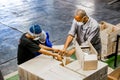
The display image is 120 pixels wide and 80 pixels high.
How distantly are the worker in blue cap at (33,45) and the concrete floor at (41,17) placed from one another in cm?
150

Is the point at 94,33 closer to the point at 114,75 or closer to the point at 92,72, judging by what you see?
the point at 114,75

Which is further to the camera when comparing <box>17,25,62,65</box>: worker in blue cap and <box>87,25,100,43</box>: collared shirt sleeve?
<box>87,25,100,43</box>: collared shirt sleeve

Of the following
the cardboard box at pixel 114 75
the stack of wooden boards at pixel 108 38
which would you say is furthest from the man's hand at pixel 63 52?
the stack of wooden boards at pixel 108 38

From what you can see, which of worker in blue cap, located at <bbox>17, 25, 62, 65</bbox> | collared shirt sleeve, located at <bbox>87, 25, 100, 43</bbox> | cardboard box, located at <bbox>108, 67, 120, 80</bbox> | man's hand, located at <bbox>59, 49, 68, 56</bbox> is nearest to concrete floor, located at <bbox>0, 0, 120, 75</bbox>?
worker in blue cap, located at <bbox>17, 25, 62, 65</bbox>

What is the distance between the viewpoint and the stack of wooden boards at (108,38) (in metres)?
6.27

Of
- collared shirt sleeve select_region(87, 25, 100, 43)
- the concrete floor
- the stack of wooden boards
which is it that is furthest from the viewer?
the concrete floor

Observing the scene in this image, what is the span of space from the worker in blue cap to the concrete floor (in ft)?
4.92

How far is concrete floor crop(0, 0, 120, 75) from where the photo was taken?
24.6ft

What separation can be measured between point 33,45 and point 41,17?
474cm

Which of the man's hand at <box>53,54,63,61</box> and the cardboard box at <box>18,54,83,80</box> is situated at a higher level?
the man's hand at <box>53,54,63,61</box>

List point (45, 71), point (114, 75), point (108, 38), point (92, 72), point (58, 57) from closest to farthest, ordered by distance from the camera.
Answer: point (92, 72) → point (45, 71) → point (58, 57) → point (114, 75) → point (108, 38)

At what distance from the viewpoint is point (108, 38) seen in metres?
6.26

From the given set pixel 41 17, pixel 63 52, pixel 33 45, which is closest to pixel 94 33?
pixel 63 52

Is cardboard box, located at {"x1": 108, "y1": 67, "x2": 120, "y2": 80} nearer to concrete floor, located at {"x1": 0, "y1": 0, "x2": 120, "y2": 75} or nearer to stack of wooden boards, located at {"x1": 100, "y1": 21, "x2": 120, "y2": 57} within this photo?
stack of wooden boards, located at {"x1": 100, "y1": 21, "x2": 120, "y2": 57}
